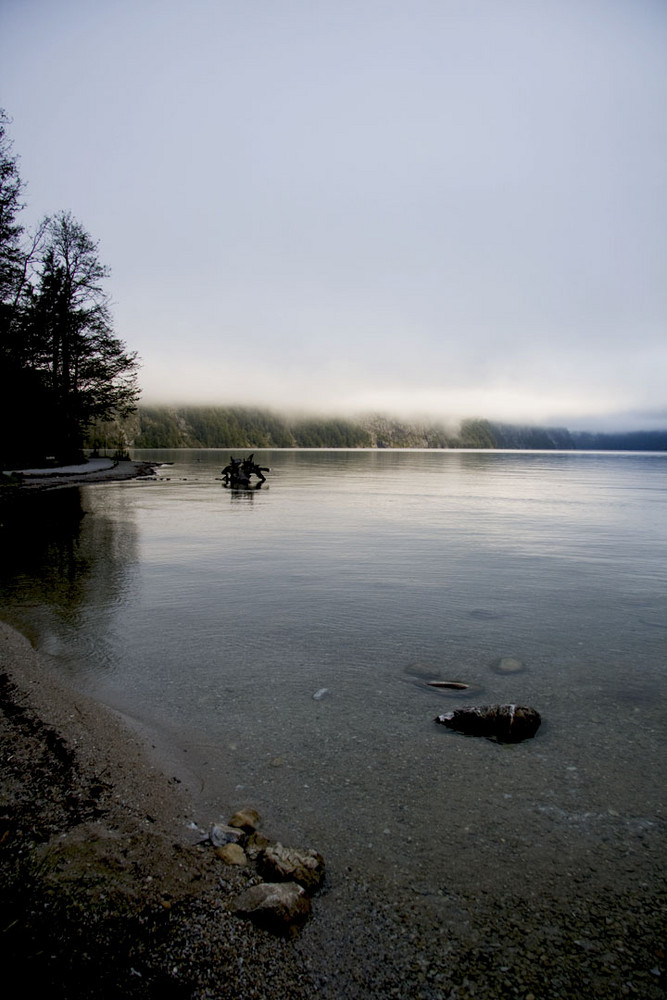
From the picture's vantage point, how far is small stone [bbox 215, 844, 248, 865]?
148 inches

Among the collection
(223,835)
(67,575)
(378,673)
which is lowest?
(378,673)

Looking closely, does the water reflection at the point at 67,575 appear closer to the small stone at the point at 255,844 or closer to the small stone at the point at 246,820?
the small stone at the point at 246,820

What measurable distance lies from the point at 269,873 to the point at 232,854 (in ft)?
1.10

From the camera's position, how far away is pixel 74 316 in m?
50.3

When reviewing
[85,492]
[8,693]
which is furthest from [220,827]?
[85,492]

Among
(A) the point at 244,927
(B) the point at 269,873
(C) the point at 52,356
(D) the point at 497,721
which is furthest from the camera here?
(C) the point at 52,356

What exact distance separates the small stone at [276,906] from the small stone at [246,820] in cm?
69

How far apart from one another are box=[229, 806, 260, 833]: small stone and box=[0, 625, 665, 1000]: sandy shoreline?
0.73 feet

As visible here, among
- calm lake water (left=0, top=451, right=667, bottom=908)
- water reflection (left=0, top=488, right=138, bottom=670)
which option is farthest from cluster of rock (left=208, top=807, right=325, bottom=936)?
water reflection (left=0, top=488, right=138, bottom=670)

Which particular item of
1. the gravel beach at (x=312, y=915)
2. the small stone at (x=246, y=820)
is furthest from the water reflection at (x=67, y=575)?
the small stone at (x=246, y=820)

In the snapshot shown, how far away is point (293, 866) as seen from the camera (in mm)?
3631

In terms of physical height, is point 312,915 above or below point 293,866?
below

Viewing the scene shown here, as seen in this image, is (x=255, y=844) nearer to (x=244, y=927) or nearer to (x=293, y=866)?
(x=293, y=866)

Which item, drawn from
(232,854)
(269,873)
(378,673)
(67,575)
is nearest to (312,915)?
(269,873)
